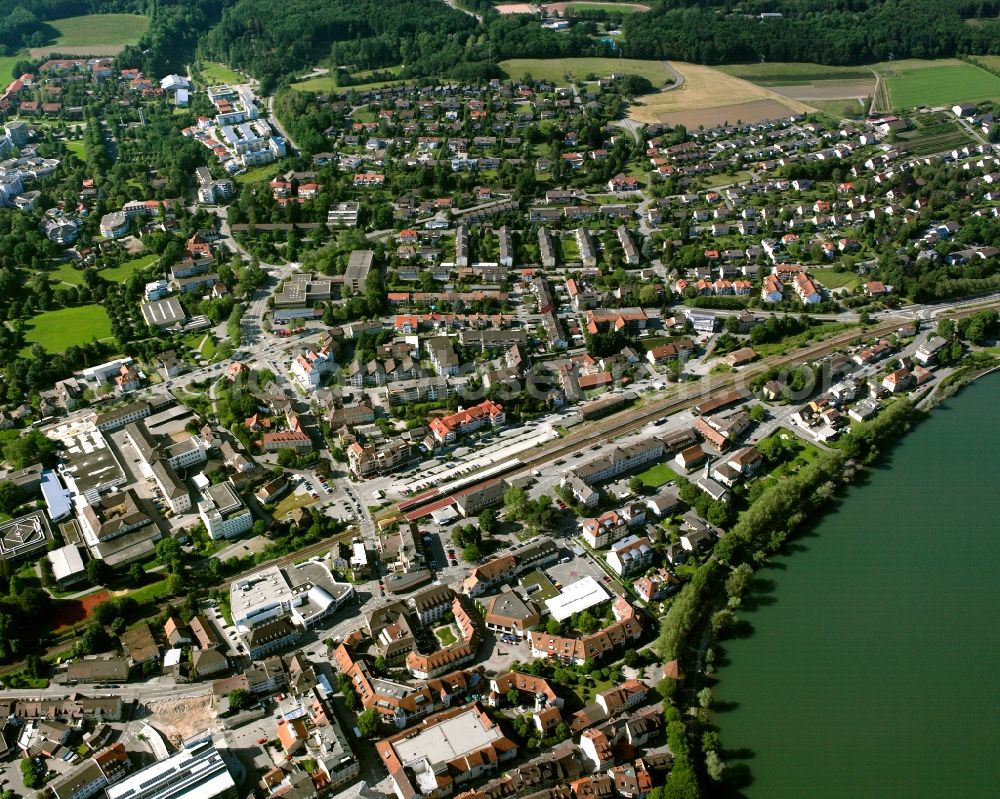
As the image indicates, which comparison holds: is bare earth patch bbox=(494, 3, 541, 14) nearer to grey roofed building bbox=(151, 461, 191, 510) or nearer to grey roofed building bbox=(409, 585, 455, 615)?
grey roofed building bbox=(151, 461, 191, 510)

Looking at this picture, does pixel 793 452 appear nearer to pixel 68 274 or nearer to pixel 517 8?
pixel 68 274

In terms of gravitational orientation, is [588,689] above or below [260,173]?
below

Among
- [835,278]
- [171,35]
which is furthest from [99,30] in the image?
[835,278]

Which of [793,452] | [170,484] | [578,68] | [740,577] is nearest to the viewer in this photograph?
[740,577]

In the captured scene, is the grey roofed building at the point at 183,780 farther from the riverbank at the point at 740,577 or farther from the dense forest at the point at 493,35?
the dense forest at the point at 493,35

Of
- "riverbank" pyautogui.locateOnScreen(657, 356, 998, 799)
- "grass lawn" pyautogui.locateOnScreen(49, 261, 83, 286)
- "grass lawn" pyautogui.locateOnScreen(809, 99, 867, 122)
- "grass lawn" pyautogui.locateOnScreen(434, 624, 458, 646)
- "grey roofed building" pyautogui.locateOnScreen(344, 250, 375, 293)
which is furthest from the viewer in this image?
"grass lawn" pyautogui.locateOnScreen(809, 99, 867, 122)

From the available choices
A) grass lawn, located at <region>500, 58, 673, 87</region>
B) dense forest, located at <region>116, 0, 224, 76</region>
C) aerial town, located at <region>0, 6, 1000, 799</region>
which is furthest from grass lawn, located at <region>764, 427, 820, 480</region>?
dense forest, located at <region>116, 0, 224, 76</region>

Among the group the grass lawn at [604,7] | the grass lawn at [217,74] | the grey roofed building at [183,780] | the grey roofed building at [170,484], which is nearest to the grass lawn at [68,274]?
the grey roofed building at [170,484]
